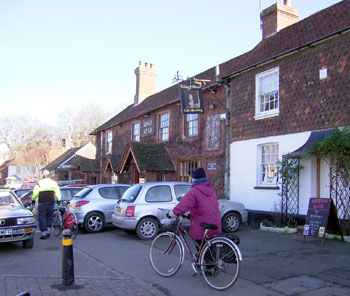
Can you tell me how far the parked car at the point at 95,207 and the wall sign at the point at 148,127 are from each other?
9220mm

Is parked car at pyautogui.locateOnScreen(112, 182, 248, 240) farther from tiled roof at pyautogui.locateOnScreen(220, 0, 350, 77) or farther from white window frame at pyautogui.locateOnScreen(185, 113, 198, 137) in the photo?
white window frame at pyautogui.locateOnScreen(185, 113, 198, 137)

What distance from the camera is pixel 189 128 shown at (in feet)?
59.2

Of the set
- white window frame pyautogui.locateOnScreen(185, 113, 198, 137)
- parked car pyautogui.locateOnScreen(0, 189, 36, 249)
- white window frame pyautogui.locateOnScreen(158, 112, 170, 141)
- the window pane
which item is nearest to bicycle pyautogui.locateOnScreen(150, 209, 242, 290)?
parked car pyautogui.locateOnScreen(0, 189, 36, 249)

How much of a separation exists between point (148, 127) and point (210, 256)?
16638 mm

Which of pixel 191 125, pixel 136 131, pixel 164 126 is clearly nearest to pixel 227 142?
pixel 191 125

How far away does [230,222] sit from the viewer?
452 inches

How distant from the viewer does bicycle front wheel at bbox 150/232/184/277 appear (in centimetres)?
615

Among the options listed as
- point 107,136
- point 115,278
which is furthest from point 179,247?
point 107,136

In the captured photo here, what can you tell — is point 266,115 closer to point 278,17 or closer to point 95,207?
point 278,17

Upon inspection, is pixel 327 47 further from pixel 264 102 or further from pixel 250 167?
pixel 250 167

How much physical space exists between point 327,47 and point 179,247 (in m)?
8.10

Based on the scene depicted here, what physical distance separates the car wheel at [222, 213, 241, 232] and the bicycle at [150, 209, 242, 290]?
17.3 ft

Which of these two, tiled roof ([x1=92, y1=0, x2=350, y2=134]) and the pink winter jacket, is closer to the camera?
the pink winter jacket

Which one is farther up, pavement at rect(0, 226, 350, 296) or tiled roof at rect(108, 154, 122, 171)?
tiled roof at rect(108, 154, 122, 171)
